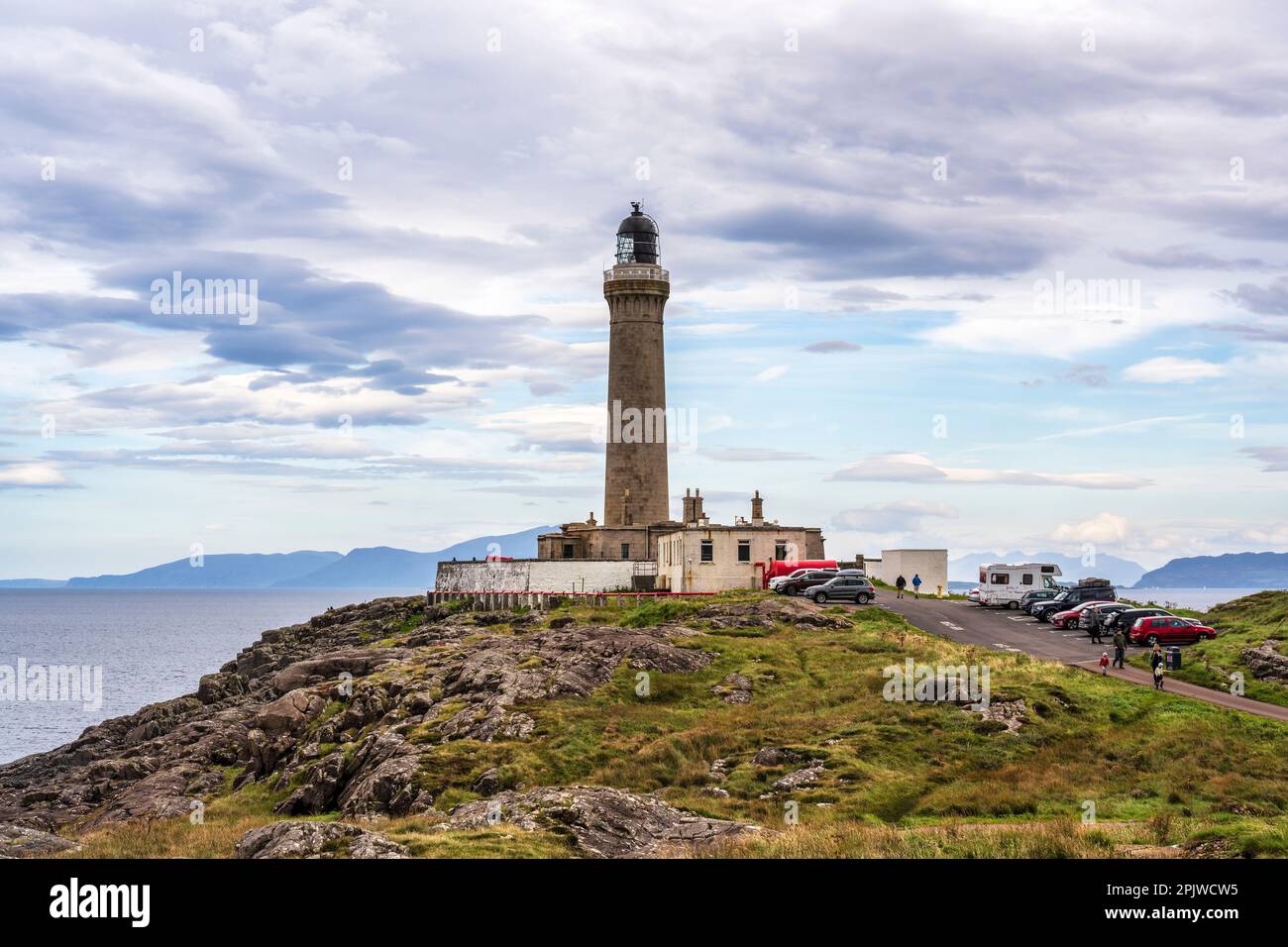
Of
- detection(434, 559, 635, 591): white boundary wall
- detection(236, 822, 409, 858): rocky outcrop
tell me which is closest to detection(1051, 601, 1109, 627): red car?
detection(434, 559, 635, 591): white boundary wall

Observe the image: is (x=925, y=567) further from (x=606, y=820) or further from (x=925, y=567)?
(x=606, y=820)

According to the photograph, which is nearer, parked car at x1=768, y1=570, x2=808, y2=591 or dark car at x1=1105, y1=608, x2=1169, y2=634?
dark car at x1=1105, y1=608, x2=1169, y2=634

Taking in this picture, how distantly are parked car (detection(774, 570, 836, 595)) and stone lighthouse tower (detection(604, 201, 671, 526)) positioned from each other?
17.1 metres

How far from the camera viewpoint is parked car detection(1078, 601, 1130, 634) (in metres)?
52.3

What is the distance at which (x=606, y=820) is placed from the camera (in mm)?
24641

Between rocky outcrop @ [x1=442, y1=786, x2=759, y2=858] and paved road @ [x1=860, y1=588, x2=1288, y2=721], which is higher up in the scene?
paved road @ [x1=860, y1=588, x2=1288, y2=721]

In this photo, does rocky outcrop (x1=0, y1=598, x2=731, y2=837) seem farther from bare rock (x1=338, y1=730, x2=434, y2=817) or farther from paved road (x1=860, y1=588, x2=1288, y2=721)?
paved road (x1=860, y1=588, x2=1288, y2=721)

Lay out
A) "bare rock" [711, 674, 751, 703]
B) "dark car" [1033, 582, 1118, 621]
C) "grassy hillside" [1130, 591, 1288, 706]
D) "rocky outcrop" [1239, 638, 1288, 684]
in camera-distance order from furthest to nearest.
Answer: "dark car" [1033, 582, 1118, 621] → "rocky outcrop" [1239, 638, 1288, 684] → "grassy hillside" [1130, 591, 1288, 706] → "bare rock" [711, 674, 751, 703]

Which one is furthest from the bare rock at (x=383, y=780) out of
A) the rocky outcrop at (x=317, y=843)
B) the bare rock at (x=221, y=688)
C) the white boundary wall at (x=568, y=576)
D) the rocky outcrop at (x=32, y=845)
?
the white boundary wall at (x=568, y=576)

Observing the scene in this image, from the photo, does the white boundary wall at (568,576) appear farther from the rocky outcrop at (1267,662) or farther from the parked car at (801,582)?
the rocky outcrop at (1267,662)
